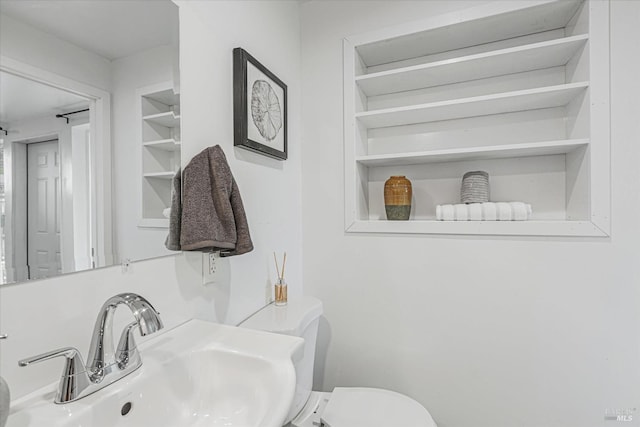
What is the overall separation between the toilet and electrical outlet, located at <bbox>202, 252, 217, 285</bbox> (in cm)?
26

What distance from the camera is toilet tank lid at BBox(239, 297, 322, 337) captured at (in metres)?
1.15

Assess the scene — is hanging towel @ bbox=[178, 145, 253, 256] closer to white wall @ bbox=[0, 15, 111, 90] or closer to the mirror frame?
the mirror frame

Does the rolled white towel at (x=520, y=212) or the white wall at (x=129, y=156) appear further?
the rolled white towel at (x=520, y=212)

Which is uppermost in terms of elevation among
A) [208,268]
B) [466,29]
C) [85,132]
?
[466,29]

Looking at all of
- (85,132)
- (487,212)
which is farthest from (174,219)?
(487,212)

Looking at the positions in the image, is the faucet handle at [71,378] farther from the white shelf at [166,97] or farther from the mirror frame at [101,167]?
the white shelf at [166,97]

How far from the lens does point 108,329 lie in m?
0.66

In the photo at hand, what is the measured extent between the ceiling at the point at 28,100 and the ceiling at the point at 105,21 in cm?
13

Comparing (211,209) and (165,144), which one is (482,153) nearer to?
(211,209)

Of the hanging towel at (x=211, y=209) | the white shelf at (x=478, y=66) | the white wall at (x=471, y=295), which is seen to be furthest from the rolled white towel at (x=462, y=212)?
the hanging towel at (x=211, y=209)

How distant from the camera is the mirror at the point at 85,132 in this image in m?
0.61

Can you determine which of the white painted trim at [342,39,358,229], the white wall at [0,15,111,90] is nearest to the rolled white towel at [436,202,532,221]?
the white painted trim at [342,39,358,229]

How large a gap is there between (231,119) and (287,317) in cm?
82

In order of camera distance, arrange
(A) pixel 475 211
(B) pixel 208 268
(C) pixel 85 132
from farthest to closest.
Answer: (A) pixel 475 211, (B) pixel 208 268, (C) pixel 85 132
